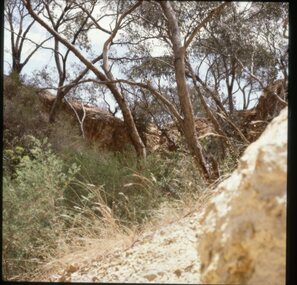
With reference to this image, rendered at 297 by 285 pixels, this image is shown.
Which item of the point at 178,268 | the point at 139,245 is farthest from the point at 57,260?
the point at 178,268

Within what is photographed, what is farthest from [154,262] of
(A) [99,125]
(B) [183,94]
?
(A) [99,125]

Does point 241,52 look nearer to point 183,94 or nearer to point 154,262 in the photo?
point 183,94

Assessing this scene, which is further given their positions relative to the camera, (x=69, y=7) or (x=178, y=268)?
(x=69, y=7)

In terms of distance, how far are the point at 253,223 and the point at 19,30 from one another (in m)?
1.74

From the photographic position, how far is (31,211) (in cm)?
198

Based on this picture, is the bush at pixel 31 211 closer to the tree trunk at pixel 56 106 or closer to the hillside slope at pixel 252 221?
the tree trunk at pixel 56 106

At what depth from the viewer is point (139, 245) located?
1.85 meters

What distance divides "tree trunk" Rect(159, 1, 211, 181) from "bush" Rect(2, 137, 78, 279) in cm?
71

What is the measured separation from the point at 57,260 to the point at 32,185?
1.32 feet

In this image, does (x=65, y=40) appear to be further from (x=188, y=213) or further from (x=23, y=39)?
(x=188, y=213)

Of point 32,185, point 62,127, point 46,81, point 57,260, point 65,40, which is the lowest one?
point 57,260

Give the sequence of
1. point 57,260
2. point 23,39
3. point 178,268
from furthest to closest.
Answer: point 23,39 < point 57,260 < point 178,268

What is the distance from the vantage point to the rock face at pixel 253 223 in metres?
1.10

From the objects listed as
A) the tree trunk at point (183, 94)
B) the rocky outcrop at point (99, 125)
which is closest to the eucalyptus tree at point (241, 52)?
the tree trunk at point (183, 94)
